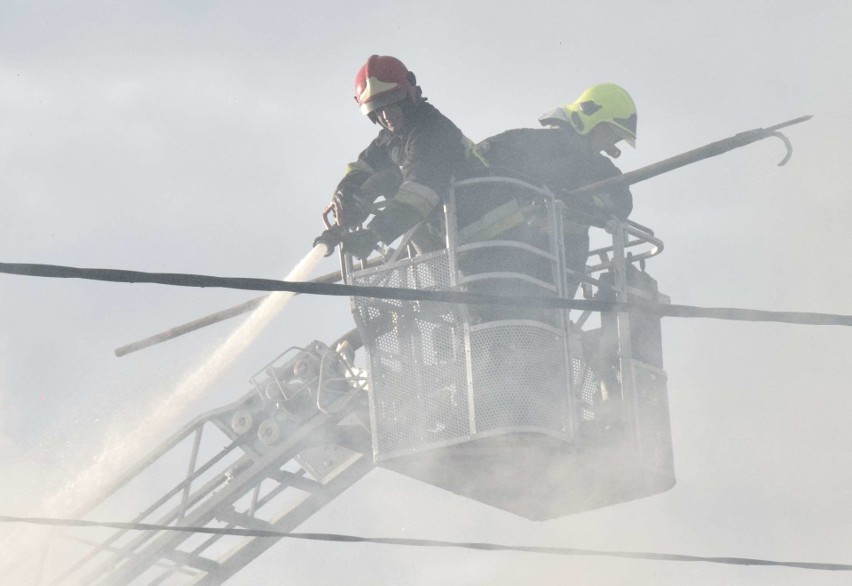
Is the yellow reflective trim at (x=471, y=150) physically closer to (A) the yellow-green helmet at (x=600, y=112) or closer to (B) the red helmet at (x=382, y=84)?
(B) the red helmet at (x=382, y=84)

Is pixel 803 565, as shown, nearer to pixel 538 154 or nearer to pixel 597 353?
pixel 597 353

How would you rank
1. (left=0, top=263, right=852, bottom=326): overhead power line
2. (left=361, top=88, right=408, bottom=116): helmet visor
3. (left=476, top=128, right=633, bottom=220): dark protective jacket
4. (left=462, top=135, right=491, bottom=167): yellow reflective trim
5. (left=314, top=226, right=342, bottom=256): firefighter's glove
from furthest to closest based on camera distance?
(left=476, top=128, right=633, bottom=220): dark protective jacket
(left=361, top=88, right=408, bottom=116): helmet visor
(left=462, top=135, right=491, bottom=167): yellow reflective trim
(left=314, top=226, right=342, bottom=256): firefighter's glove
(left=0, top=263, right=852, bottom=326): overhead power line

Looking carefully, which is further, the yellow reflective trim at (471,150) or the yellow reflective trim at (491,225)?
the yellow reflective trim at (471,150)

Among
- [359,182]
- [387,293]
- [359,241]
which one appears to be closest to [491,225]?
[359,241]

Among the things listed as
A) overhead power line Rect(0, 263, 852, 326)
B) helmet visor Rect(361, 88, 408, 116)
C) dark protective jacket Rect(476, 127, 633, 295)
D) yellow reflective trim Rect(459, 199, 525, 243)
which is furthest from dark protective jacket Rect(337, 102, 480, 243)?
overhead power line Rect(0, 263, 852, 326)

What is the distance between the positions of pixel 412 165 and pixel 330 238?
71cm

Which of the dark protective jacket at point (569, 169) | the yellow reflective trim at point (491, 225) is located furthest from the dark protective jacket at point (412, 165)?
the dark protective jacket at point (569, 169)

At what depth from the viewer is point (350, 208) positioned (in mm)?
10922

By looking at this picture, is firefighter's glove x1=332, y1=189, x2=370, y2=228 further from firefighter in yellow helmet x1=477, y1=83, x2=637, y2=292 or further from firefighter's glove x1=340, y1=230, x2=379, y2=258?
firefighter in yellow helmet x1=477, y1=83, x2=637, y2=292

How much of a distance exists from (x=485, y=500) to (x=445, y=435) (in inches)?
48.2

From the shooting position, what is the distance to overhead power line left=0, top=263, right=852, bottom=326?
7090 millimetres

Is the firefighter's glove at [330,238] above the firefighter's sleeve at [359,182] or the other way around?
the other way around

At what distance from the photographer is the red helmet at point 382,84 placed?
1116 cm

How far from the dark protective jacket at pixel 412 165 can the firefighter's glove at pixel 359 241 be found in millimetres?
59
